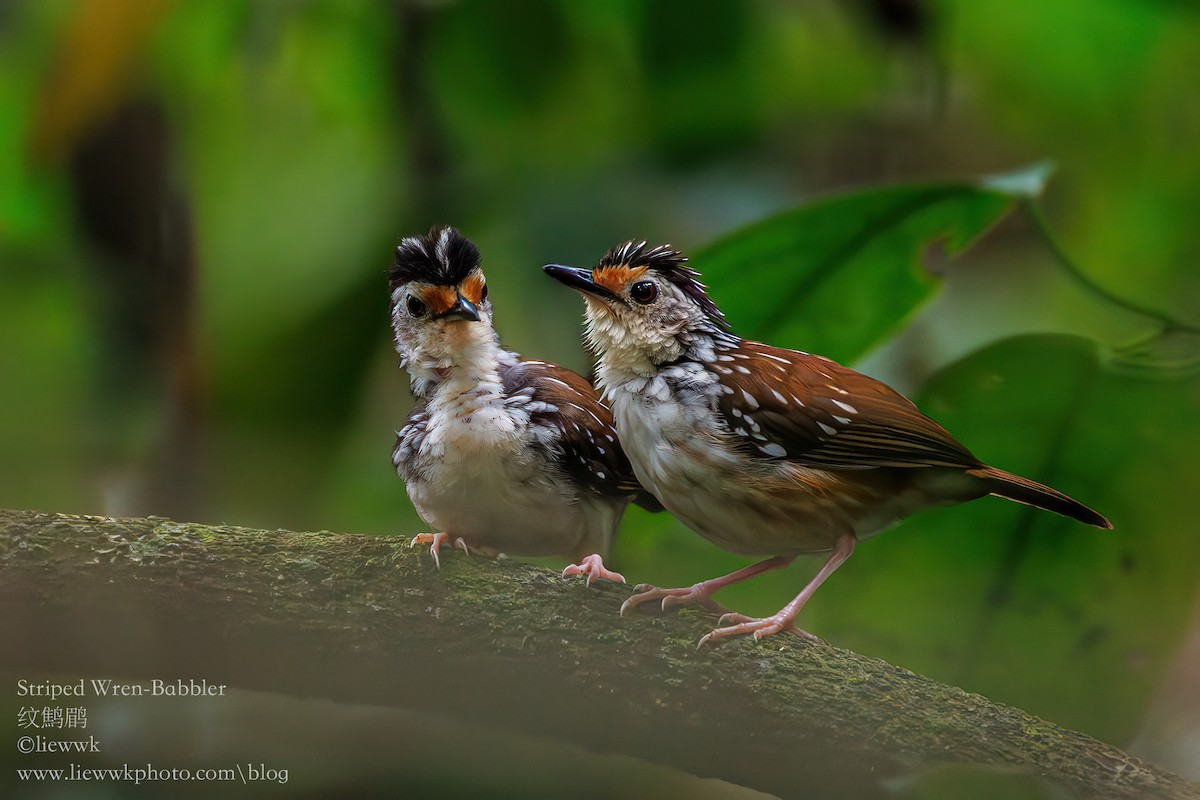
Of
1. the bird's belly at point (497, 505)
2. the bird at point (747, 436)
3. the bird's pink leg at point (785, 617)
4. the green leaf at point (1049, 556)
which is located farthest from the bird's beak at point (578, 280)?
the green leaf at point (1049, 556)

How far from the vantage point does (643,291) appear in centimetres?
131

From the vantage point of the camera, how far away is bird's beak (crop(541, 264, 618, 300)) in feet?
4.08

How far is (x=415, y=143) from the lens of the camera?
2.42 meters

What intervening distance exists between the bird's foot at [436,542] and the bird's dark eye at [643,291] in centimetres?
40

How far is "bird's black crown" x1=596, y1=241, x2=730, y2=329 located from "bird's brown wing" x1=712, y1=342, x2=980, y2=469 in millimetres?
89

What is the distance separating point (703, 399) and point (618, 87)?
4.37 feet

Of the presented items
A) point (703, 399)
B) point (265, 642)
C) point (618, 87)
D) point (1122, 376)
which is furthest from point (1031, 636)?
point (618, 87)

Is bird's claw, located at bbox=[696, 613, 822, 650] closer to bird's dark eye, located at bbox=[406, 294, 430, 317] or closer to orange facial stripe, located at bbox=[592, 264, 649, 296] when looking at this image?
orange facial stripe, located at bbox=[592, 264, 649, 296]

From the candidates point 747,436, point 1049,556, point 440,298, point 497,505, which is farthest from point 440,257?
point 1049,556

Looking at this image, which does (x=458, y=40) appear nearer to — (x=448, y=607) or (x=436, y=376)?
(x=436, y=376)

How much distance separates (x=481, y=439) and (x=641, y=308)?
0.29 meters

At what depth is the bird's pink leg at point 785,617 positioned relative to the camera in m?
1.28

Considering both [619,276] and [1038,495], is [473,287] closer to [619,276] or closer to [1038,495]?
[619,276]

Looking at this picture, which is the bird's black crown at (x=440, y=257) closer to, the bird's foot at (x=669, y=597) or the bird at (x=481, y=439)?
the bird at (x=481, y=439)
